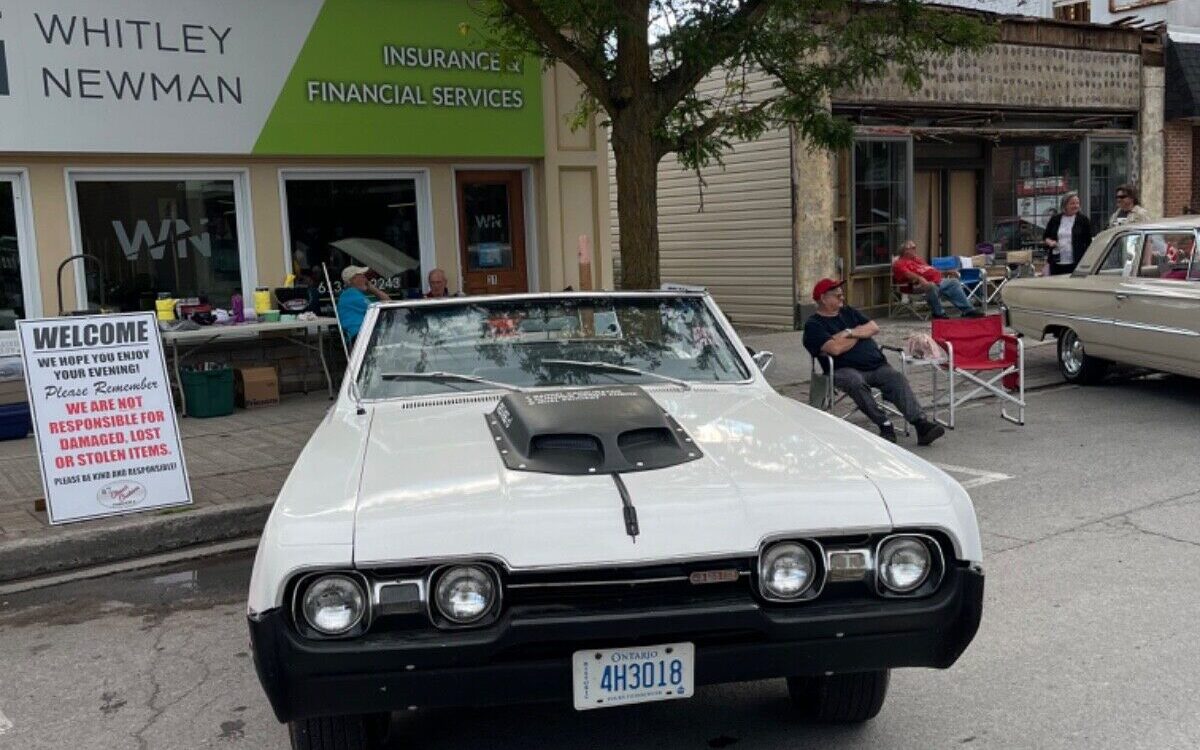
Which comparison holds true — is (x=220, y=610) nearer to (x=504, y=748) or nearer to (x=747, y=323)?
(x=504, y=748)

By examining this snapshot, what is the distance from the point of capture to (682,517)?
2.99m

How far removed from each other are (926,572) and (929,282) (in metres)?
12.4

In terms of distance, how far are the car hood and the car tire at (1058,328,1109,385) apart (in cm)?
811

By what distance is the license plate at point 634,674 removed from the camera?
2.96 metres

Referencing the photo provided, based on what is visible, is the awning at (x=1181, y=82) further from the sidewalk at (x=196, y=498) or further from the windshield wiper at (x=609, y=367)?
the windshield wiper at (x=609, y=367)

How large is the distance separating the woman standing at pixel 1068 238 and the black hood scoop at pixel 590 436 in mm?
11980

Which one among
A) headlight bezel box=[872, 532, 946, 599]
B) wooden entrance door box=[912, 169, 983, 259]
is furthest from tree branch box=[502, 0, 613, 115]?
wooden entrance door box=[912, 169, 983, 259]

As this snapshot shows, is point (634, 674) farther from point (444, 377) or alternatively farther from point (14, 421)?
point (14, 421)

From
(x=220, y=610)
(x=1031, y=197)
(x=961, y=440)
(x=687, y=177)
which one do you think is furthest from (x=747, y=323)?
(x=220, y=610)

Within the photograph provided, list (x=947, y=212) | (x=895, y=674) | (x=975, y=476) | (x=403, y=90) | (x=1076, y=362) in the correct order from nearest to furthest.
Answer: (x=895, y=674), (x=975, y=476), (x=1076, y=362), (x=403, y=90), (x=947, y=212)

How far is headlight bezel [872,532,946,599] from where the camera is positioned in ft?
10.1

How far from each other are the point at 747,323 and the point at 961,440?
7654 millimetres

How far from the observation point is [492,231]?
12.6 metres

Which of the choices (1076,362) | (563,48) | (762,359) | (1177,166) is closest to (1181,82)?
(1177,166)
